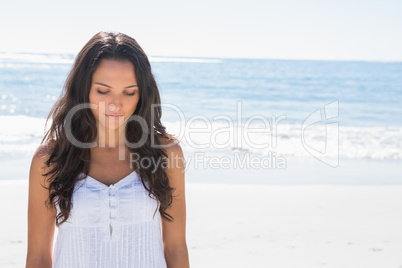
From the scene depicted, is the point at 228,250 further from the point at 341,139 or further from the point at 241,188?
the point at 341,139

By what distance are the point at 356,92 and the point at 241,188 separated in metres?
23.6

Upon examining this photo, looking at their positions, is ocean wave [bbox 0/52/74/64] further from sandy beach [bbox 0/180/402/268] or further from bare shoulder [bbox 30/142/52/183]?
bare shoulder [bbox 30/142/52/183]

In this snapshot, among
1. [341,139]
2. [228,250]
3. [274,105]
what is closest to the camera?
[228,250]

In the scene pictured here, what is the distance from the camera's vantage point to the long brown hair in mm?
2201

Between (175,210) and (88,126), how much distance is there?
565 mm

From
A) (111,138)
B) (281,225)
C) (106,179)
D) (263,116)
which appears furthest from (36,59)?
(106,179)

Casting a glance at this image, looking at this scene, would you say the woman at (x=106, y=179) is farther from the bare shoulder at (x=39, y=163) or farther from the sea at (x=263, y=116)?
the sea at (x=263, y=116)

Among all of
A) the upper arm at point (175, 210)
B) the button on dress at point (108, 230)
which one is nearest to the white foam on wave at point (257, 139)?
the upper arm at point (175, 210)

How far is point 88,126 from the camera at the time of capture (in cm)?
236

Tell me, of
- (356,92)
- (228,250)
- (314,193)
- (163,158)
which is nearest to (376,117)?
(356,92)

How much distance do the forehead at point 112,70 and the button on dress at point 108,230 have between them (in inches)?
17.7

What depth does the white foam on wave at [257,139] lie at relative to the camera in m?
11.2

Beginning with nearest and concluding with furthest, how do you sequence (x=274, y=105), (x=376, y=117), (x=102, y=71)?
1. (x=102, y=71)
2. (x=376, y=117)
3. (x=274, y=105)

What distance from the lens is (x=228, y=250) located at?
17.6 ft
